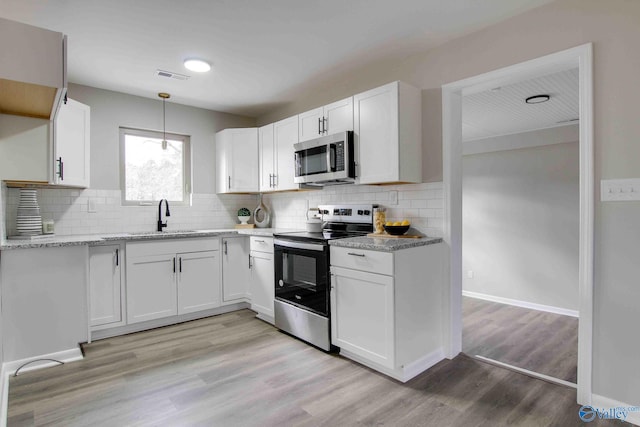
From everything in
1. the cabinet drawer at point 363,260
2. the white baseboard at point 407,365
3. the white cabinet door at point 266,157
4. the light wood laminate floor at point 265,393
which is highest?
the white cabinet door at point 266,157

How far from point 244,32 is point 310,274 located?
1942 millimetres

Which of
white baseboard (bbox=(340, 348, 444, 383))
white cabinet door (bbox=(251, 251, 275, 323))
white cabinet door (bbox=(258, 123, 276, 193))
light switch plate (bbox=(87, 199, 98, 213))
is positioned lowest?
white baseboard (bbox=(340, 348, 444, 383))

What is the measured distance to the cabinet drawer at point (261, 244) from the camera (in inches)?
136

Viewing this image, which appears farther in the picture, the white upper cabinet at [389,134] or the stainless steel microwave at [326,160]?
the stainless steel microwave at [326,160]

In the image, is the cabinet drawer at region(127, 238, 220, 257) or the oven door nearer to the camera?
the oven door

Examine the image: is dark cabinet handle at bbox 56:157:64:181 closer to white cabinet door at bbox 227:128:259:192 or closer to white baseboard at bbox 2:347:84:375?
white baseboard at bbox 2:347:84:375

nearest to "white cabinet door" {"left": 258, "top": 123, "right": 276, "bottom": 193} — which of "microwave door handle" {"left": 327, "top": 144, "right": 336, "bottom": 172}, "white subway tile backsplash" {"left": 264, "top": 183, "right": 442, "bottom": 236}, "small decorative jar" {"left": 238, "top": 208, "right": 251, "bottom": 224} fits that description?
"white subway tile backsplash" {"left": 264, "top": 183, "right": 442, "bottom": 236}

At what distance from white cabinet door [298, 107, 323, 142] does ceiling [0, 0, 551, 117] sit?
0.37 m

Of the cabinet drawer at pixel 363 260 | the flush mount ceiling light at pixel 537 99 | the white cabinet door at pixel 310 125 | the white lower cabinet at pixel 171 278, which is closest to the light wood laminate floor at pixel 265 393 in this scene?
the white lower cabinet at pixel 171 278

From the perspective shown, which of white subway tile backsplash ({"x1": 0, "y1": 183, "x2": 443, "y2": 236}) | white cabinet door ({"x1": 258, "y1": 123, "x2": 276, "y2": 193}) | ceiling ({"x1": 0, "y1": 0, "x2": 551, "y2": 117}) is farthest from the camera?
white cabinet door ({"x1": 258, "y1": 123, "x2": 276, "y2": 193})

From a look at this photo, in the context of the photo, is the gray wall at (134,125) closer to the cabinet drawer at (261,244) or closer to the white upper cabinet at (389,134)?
the cabinet drawer at (261,244)

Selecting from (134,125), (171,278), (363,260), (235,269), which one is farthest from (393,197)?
(134,125)

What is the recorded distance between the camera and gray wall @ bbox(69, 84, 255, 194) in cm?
355

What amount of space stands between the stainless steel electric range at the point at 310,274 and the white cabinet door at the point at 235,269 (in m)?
0.77
